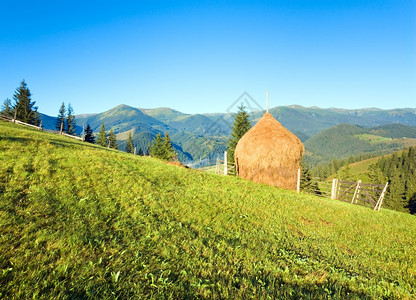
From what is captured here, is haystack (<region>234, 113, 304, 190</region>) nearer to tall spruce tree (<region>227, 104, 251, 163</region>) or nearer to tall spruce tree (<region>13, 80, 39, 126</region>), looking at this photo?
tall spruce tree (<region>227, 104, 251, 163</region>)

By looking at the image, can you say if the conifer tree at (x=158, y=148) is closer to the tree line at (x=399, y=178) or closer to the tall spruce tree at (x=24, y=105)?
the tall spruce tree at (x=24, y=105)

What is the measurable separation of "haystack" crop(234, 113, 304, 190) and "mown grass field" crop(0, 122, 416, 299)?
8.00 meters

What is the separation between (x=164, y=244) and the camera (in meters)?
5.33

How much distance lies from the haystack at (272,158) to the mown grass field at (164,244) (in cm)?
800

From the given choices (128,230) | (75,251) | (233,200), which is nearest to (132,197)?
(128,230)

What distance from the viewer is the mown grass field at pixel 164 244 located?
12.0 ft

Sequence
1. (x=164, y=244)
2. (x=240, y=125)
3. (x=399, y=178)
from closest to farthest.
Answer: (x=164, y=244) < (x=240, y=125) < (x=399, y=178)

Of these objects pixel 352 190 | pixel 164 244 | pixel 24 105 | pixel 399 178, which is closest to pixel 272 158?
pixel 352 190

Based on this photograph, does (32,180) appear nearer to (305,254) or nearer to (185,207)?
(185,207)

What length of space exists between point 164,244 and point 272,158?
49.9 ft

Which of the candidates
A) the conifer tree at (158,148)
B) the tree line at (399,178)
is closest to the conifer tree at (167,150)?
the conifer tree at (158,148)

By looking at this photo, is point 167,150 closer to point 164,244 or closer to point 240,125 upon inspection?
point 240,125

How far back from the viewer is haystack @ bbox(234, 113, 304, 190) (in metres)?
18.5

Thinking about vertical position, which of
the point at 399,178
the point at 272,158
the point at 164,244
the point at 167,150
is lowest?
the point at 399,178
